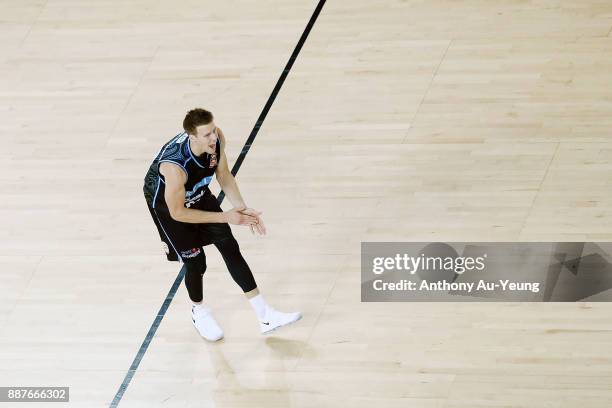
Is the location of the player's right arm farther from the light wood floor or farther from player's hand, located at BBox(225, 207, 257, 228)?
the light wood floor

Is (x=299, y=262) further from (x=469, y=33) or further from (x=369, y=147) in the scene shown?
(x=469, y=33)

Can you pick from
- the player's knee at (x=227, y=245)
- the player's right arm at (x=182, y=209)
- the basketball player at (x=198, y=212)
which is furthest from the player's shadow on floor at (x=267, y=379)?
the player's right arm at (x=182, y=209)

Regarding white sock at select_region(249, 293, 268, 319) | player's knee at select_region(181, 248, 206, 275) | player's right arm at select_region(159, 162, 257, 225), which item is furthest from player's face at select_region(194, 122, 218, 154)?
white sock at select_region(249, 293, 268, 319)

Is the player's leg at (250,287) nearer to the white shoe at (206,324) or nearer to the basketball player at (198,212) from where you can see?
the basketball player at (198,212)

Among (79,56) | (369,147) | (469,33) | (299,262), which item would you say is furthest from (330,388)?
(79,56)

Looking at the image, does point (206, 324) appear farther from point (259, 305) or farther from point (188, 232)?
point (188, 232)

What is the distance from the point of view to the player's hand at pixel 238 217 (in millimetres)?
4520

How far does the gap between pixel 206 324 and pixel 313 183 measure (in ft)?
3.84

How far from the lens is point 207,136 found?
14.5 ft

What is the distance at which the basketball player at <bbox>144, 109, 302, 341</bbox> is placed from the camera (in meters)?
4.52

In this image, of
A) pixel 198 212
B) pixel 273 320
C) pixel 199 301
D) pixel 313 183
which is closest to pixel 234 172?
pixel 313 183

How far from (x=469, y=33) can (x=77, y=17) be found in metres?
2.75

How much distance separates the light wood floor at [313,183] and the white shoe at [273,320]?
46mm

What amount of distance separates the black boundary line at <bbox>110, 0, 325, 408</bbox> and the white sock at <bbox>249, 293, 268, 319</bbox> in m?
0.52
